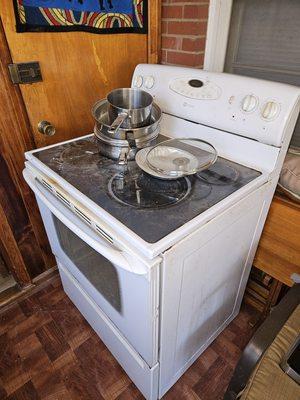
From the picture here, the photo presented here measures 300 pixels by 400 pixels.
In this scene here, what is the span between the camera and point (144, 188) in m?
0.81

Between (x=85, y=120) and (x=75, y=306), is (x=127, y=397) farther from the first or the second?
(x=85, y=120)

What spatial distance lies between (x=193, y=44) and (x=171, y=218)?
3.15 ft

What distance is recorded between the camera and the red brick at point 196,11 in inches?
46.7

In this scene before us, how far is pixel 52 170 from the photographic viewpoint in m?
0.92

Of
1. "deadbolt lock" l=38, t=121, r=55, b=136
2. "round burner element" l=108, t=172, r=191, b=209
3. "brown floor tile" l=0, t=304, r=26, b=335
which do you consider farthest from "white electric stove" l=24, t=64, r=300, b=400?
"brown floor tile" l=0, t=304, r=26, b=335

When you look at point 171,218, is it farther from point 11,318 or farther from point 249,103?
point 11,318

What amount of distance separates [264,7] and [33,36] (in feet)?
3.13

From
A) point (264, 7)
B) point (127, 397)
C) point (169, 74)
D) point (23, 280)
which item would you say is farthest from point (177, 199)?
point (23, 280)

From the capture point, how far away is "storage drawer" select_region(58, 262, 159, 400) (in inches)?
36.6

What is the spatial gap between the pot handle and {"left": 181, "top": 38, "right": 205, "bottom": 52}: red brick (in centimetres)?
60

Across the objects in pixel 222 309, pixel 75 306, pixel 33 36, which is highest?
pixel 33 36

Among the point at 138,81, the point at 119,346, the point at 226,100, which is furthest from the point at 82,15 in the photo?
the point at 119,346

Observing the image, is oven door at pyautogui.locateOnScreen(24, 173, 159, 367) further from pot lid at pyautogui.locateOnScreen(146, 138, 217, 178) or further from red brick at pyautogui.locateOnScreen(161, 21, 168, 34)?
red brick at pyautogui.locateOnScreen(161, 21, 168, 34)

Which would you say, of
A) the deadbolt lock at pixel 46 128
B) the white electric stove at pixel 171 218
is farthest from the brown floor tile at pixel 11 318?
the deadbolt lock at pixel 46 128
